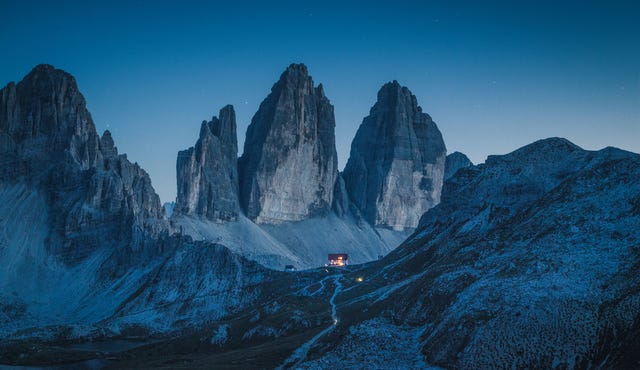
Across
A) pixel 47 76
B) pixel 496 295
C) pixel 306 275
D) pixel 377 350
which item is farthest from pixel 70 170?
pixel 496 295

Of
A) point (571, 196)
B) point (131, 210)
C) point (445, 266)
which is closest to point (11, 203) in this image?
point (131, 210)

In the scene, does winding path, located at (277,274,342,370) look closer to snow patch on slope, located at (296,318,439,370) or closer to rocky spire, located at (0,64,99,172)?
snow patch on slope, located at (296,318,439,370)

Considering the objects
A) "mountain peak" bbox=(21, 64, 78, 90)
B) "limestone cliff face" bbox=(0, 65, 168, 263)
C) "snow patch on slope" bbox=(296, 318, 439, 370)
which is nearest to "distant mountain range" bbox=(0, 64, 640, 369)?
"snow patch on slope" bbox=(296, 318, 439, 370)

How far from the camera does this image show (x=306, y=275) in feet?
423

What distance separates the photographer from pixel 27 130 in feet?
544

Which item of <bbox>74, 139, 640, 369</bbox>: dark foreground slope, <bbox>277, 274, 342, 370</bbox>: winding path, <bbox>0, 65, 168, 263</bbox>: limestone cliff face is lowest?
<bbox>277, 274, 342, 370</bbox>: winding path

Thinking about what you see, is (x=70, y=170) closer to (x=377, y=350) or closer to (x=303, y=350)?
(x=303, y=350)

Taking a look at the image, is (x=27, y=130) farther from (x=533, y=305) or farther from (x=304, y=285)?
(x=533, y=305)

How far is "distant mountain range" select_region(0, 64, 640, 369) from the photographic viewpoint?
5441 centimetres

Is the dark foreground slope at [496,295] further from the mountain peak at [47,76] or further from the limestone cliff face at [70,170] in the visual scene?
the mountain peak at [47,76]

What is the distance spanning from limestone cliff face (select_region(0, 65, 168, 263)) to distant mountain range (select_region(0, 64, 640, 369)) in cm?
42

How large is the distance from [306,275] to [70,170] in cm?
7938

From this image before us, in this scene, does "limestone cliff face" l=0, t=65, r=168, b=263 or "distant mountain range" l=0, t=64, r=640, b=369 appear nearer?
"distant mountain range" l=0, t=64, r=640, b=369

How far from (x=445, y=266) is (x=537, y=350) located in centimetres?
2773
